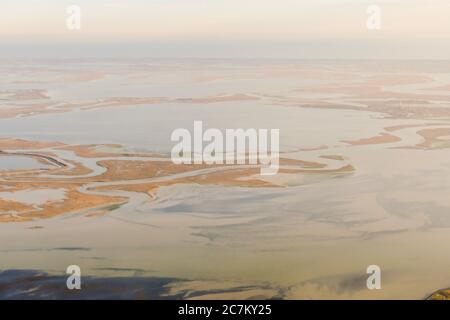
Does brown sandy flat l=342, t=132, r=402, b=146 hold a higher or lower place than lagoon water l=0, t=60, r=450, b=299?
higher

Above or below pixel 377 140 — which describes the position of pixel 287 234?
below

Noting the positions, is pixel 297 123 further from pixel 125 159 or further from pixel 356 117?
pixel 125 159

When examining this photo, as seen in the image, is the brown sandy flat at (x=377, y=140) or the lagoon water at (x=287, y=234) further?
the brown sandy flat at (x=377, y=140)

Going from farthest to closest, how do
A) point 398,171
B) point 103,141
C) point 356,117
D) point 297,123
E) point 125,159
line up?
point 356,117 < point 297,123 < point 103,141 < point 125,159 < point 398,171

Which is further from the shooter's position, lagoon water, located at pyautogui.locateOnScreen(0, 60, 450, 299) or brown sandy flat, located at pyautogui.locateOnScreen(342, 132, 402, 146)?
brown sandy flat, located at pyautogui.locateOnScreen(342, 132, 402, 146)

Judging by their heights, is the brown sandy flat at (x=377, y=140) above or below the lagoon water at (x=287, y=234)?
above

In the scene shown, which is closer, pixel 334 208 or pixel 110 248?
pixel 110 248

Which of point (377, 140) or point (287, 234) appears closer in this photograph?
point (287, 234)
